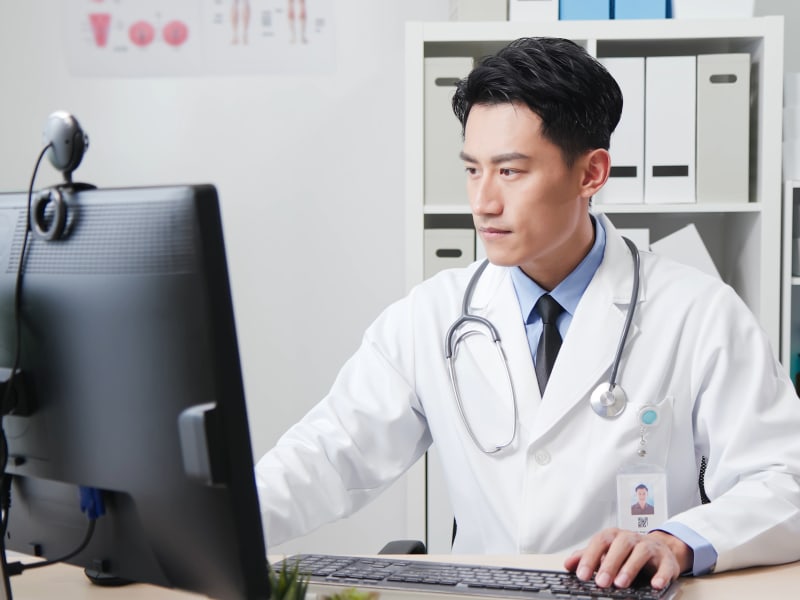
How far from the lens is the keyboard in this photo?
940 millimetres

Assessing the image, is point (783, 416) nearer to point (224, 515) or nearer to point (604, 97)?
point (604, 97)

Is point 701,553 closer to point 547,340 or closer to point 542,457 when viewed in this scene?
point 542,457

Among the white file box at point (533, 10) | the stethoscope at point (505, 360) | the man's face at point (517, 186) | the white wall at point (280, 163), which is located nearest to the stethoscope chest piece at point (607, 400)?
the stethoscope at point (505, 360)

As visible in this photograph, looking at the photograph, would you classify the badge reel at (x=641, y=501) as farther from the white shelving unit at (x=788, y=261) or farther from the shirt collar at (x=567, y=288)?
the white shelving unit at (x=788, y=261)

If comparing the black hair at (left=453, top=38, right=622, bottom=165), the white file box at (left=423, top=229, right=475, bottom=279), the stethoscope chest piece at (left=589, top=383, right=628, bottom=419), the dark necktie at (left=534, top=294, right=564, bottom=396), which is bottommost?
the stethoscope chest piece at (left=589, top=383, right=628, bottom=419)

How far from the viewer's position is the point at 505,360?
1.45 metres

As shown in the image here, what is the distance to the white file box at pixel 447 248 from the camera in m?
2.16

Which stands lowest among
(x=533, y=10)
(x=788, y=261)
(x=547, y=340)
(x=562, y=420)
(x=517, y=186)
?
(x=562, y=420)

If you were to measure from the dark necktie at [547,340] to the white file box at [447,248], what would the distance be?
674 mm

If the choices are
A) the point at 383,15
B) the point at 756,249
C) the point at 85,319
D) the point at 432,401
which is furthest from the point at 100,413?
the point at 383,15

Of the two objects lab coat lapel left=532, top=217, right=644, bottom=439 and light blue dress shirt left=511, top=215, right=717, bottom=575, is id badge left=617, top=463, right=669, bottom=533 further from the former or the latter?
light blue dress shirt left=511, top=215, right=717, bottom=575

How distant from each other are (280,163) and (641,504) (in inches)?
65.4

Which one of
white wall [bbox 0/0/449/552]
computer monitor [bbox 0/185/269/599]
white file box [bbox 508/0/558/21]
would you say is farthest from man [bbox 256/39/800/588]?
white wall [bbox 0/0/449/552]

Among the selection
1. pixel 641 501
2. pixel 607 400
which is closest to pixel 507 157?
pixel 607 400
